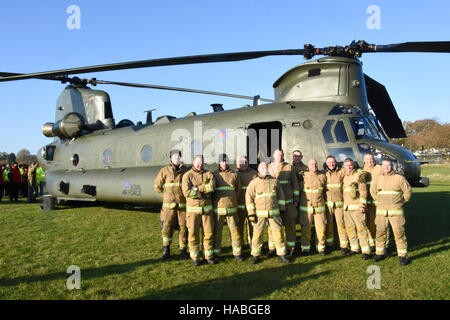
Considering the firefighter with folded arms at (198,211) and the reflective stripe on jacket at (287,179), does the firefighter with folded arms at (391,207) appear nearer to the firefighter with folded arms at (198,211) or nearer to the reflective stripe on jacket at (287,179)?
the reflective stripe on jacket at (287,179)

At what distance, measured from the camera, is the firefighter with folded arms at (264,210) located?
5898 mm

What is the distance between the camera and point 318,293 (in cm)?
454

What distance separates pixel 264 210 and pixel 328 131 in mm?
2939

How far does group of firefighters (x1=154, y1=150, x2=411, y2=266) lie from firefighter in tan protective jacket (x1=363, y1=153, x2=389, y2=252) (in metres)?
0.02

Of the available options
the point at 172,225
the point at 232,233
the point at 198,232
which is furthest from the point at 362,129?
the point at 172,225

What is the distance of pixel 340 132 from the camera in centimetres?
757

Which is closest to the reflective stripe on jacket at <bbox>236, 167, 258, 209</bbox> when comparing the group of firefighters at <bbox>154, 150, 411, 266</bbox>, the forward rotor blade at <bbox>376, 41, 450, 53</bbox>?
the group of firefighters at <bbox>154, 150, 411, 266</bbox>

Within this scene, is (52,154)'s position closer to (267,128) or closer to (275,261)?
(267,128)

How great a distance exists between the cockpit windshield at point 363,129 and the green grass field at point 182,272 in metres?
2.51

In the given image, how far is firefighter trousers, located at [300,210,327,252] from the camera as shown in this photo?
635 cm

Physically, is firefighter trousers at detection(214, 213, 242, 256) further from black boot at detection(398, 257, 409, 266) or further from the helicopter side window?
the helicopter side window

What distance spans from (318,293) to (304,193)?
237 centimetres
